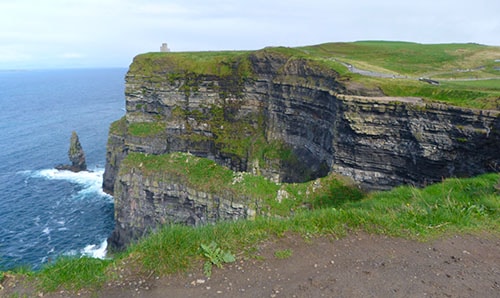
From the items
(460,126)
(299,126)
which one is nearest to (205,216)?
(299,126)

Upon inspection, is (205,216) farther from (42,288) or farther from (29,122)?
(29,122)

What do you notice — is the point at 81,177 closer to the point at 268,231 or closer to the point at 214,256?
the point at 268,231

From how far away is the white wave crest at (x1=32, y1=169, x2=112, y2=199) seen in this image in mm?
63562

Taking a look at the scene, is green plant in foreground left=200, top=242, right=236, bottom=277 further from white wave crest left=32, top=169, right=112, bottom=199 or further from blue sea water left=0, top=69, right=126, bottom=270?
white wave crest left=32, top=169, right=112, bottom=199

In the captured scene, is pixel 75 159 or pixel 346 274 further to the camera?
pixel 75 159

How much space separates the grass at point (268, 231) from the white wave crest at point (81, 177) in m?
58.6

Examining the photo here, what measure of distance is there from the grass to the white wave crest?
58.6m

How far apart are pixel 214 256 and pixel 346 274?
3.39 meters

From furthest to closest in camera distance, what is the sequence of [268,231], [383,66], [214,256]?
[383,66], [268,231], [214,256]

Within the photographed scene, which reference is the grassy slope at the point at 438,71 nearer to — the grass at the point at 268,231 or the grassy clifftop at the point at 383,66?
the grassy clifftop at the point at 383,66

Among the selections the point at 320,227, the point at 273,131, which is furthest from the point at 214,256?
the point at 273,131

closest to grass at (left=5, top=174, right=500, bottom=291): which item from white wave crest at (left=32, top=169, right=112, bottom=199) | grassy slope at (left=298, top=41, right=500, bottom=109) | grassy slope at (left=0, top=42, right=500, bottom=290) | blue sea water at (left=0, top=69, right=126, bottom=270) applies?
grassy slope at (left=0, top=42, right=500, bottom=290)

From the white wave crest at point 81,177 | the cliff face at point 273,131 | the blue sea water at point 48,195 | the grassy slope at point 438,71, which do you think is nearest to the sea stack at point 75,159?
the white wave crest at point 81,177

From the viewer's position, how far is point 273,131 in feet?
163
